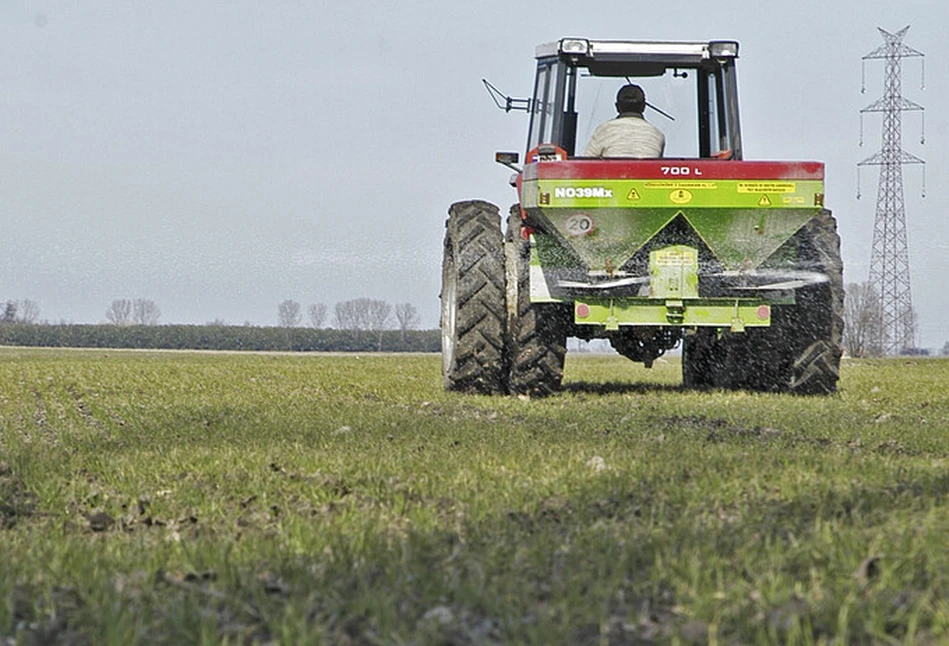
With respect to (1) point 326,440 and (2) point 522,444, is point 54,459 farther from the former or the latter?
(2) point 522,444

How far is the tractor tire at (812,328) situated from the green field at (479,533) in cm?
289

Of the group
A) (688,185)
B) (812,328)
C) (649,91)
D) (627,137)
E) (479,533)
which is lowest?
(479,533)

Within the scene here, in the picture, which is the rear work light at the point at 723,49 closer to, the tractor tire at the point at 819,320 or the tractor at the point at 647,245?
the tractor at the point at 647,245

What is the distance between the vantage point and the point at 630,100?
1022 cm

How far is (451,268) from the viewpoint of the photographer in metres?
11.1

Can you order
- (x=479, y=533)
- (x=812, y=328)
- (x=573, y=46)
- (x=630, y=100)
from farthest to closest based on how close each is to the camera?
(x=630, y=100) < (x=573, y=46) < (x=812, y=328) < (x=479, y=533)

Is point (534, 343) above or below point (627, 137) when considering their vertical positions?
below

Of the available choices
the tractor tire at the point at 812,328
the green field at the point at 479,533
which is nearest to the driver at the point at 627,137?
the tractor tire at the point at 812,328

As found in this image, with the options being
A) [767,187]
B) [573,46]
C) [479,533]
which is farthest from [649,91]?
[479,533]

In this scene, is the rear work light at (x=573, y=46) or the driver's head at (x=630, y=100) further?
the driver's head at (x=630, y=100)

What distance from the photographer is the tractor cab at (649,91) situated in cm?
1019

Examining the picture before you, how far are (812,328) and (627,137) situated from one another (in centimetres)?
234

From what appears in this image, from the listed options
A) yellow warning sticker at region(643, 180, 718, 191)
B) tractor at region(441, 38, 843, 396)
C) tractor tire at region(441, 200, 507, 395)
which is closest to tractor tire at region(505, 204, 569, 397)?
tractor at region(441, 38, 843, 396)

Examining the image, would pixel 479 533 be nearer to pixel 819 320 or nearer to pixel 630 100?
pixel 819 320
